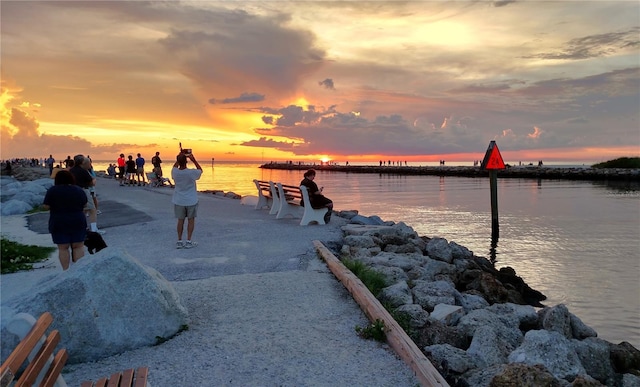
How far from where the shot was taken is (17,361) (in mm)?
2812

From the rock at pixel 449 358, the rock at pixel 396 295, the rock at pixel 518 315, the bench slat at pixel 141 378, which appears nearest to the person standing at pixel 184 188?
the rock at pixel 396 295

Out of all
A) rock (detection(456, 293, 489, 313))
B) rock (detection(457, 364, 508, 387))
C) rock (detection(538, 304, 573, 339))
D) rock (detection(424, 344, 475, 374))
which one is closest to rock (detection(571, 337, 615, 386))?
rock (detection(538, 304, 573, 339))

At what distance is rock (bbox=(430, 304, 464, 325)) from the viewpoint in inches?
266

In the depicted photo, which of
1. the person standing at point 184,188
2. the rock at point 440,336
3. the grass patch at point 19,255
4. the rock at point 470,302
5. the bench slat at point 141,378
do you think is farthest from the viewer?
the person standing at point 184,188

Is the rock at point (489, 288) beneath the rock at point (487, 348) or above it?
beneath

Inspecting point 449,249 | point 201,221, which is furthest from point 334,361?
point 201,221

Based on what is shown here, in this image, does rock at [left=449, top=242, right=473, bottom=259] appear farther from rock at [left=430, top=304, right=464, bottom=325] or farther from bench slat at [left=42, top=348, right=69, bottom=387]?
bench slat at [left=42, top=348, right=69, bottom=387]

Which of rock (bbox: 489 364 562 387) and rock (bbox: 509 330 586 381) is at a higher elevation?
rock (bbox: 489 364 562 387)

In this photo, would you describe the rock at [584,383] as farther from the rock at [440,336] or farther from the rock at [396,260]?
the rock at [396,260]

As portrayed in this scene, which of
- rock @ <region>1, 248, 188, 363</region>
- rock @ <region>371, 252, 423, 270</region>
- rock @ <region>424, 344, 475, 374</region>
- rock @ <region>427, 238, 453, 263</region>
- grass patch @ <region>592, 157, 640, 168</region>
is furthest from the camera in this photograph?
grass patch @ <region>592, 157, 640, 168</region>

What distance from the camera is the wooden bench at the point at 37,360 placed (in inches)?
112

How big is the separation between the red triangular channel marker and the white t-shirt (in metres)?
12.9

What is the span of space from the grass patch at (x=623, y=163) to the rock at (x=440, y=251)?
7284 cm

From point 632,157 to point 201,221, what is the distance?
80532mm
